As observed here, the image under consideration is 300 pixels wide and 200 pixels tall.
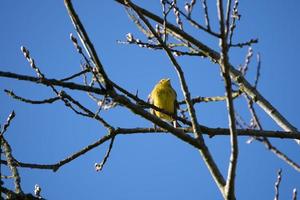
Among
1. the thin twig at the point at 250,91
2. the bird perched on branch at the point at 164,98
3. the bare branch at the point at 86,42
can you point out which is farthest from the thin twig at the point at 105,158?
the bird perched on branch at the point at 164,98

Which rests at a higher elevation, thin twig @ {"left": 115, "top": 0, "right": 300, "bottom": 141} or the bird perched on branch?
the bird perched on branch

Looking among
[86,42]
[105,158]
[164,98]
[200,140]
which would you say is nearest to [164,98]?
[164,98]

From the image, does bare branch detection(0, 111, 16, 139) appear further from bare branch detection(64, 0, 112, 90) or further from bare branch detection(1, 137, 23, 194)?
bare branch detection(64, 0, 112, 90)

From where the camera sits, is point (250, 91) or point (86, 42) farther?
point (250, 91)

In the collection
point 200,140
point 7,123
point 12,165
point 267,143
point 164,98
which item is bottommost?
point 12,165

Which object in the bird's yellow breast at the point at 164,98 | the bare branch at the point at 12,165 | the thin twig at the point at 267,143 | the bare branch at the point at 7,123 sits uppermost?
the bird's yellow breast at the point at 164,98

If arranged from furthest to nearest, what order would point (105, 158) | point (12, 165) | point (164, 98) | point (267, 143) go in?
point (164, 98)
point (267, 143)
point (105, 158)
point (12, 165)

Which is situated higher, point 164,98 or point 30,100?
point 164,98

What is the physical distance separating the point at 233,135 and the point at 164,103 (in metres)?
4.76

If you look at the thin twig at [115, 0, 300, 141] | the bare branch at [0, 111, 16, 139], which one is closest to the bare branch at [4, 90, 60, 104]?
the bare branch at [0, 111, 16, 139]

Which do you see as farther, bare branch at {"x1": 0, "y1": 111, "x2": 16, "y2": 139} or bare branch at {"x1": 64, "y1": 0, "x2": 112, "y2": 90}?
bare branch at {"x1": 0, "y1": 111, "x2": 16, "y2": 139}

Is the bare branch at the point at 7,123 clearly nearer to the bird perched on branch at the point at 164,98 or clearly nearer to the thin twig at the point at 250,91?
the thin twig at the point at 250,91

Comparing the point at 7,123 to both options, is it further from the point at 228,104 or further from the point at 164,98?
the point at 164,98

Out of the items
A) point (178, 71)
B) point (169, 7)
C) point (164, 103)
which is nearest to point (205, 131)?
point (178, 71)
